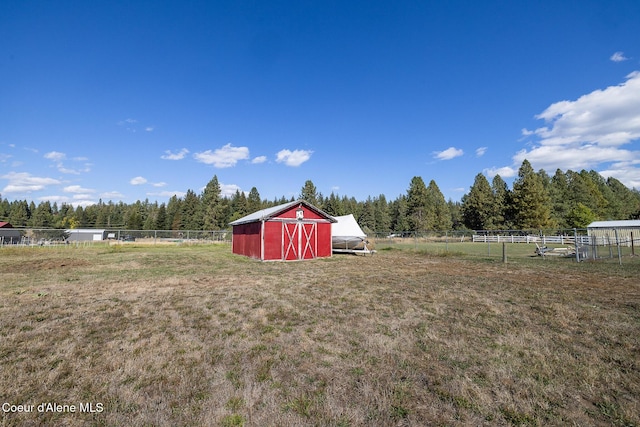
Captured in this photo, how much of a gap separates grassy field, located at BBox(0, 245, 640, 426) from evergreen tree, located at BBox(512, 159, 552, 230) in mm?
41456

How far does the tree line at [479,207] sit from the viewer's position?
44062 mm

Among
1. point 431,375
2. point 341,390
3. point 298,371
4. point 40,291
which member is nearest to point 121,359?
point 298,371

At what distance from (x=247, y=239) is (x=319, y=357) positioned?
1794 cm

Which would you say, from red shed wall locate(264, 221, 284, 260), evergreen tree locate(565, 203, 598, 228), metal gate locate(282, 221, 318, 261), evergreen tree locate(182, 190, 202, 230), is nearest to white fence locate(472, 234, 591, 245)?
evergreen tree locate(565, 203, 598, 228)

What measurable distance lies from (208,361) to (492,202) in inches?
2263

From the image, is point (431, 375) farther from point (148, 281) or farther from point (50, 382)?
point (148, 281)

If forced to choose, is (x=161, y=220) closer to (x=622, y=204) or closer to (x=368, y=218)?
(x=368, y=218)

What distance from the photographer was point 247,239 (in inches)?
843

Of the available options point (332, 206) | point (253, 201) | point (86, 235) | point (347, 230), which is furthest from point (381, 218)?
point (86, 235)

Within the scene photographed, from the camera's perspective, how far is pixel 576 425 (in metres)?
2.83

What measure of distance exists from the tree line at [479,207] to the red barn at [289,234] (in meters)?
37.9

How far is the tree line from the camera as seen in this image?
44.1 meters

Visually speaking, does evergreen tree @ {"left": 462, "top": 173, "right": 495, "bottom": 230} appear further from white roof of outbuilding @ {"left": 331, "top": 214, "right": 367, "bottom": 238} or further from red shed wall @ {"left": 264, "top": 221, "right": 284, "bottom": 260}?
red shed wall @ {"left": 264, "top": 221, "right": 284, "bottom": 260}

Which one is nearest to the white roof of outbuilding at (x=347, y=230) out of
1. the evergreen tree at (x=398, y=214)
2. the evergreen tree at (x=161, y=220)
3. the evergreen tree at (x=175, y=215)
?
the evergreen tree at (x=398, y=214)
